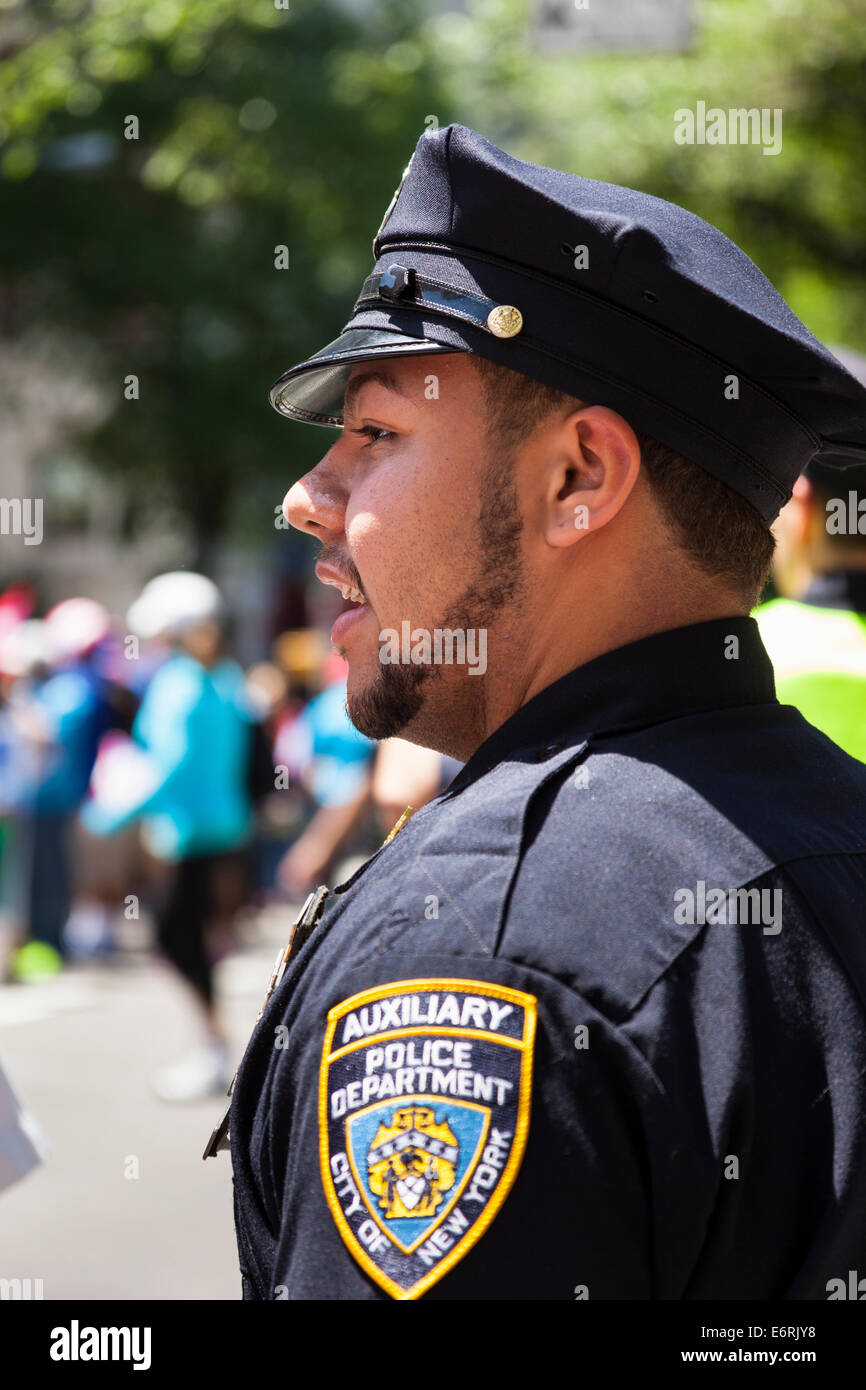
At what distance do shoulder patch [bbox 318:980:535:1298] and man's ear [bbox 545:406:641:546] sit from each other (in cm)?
44

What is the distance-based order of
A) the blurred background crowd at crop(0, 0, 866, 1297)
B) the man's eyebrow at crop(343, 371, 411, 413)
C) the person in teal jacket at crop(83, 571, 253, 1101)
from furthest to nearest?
the person in teal jacket at crop(83, 571, 253, 1101) < the blurred background crowd at crop(0, 0, 866, 1297) < the man's eyebrow at crop(343, 371, 411, 413)

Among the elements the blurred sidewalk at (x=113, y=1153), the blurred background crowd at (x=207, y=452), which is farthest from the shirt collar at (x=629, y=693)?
the blurred sidewalk at (x=113, y=1153)

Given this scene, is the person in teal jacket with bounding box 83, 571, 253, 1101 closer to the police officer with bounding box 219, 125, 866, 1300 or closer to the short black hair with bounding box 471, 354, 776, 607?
the police officer with bounding box 219, 125, 866, 1300

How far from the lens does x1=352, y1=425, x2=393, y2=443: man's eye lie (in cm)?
153

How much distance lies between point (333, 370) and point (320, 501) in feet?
0.42

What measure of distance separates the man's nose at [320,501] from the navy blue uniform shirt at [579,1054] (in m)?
0.37

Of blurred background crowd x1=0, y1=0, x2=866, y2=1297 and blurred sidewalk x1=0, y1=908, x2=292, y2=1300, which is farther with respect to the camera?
blurred background crowd x1=0, y1=0, x2=866, y2=1297

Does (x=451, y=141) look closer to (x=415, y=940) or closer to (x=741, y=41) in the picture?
(x=415, y=940)

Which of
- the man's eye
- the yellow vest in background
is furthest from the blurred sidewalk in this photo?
the man's eye

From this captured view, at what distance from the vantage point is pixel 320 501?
64.0 inches

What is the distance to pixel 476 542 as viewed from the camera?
4.81 feet

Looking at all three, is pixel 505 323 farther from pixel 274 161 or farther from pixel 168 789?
pixel 274 161

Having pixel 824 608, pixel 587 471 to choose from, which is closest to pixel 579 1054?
pixel 587 471

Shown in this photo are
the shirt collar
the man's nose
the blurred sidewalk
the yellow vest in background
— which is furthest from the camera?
the blurred sidewalk
